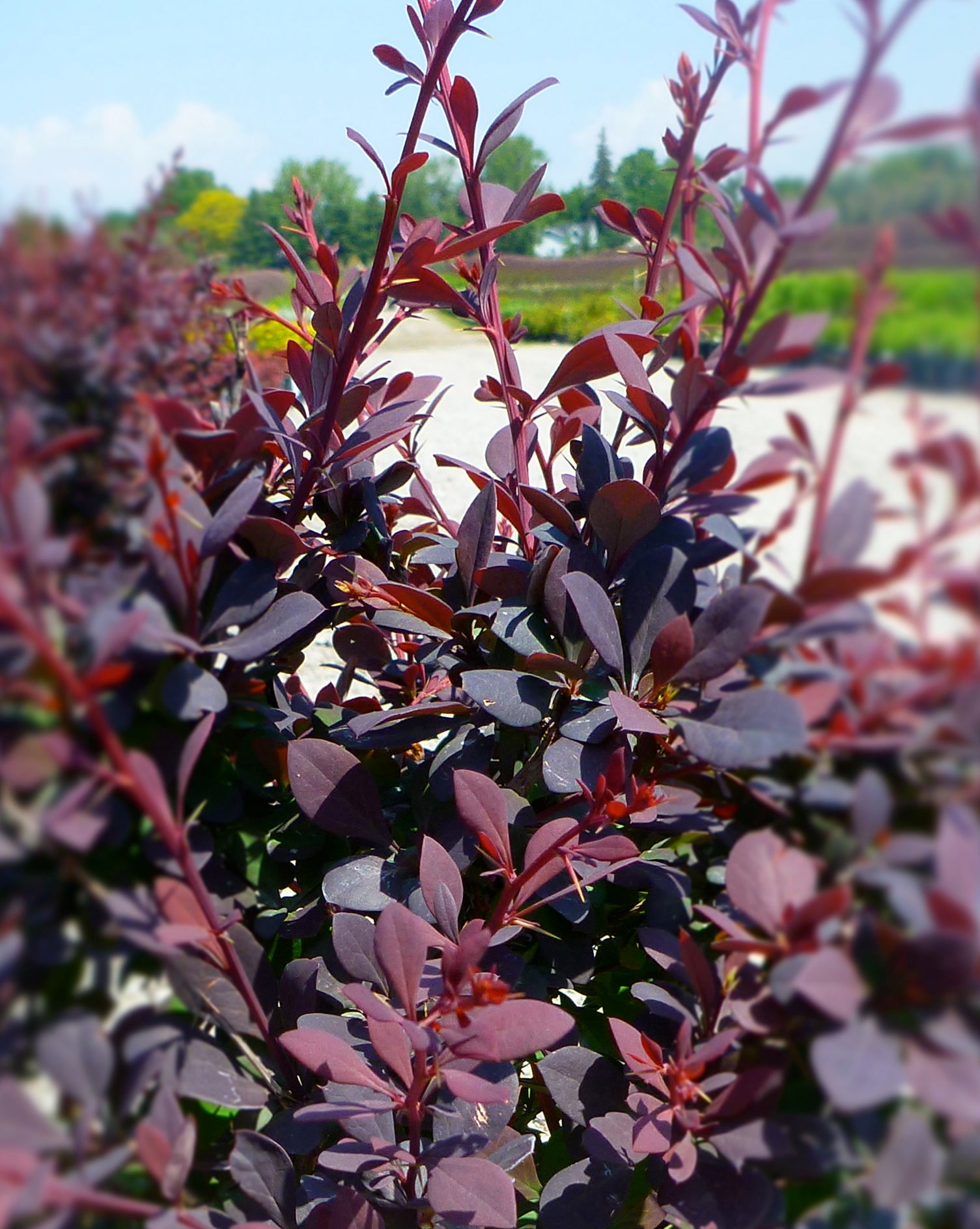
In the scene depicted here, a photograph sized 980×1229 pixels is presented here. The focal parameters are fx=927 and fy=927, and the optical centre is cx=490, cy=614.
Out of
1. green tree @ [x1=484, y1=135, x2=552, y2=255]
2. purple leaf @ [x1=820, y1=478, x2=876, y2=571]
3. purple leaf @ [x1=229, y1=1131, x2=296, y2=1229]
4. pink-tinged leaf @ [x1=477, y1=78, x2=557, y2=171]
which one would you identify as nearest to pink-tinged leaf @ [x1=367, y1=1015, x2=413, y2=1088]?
purple leaf @ [x1=229, y1=1131, x2=296, y2=1229]

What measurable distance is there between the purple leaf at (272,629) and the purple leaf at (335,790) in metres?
0.15

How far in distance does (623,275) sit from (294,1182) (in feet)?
5.21

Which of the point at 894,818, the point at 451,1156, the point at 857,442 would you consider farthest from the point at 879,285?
the point at 451,1156

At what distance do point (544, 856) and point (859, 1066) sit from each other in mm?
308

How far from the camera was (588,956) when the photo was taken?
0.87 m

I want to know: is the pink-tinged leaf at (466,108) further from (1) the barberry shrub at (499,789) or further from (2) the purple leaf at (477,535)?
(2) the purple leaf at (477,535)

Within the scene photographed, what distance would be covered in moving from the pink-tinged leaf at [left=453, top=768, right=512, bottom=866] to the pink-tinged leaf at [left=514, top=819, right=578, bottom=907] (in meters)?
0.03

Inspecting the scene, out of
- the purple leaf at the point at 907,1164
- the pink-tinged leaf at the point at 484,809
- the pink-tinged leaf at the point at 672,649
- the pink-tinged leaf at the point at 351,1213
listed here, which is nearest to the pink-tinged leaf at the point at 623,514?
the pink-tinged leaf at the point at 672,649

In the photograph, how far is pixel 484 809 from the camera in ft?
2.43

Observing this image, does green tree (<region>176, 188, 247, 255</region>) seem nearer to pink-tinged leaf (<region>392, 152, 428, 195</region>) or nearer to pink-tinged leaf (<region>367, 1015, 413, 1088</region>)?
pink-tinged leaf (<region>392, 152, 428, 195</region>)

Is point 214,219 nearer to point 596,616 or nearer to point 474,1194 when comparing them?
point 596,616

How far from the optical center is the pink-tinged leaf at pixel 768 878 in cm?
50

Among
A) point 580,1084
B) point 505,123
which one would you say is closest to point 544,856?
point 580,1084

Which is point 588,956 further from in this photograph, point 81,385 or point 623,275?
point 623,275
